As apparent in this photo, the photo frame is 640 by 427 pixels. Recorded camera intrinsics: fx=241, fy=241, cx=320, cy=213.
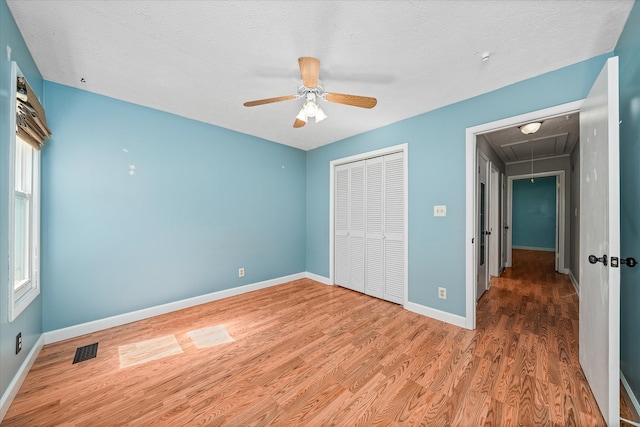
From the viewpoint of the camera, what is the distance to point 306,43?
5.76ft

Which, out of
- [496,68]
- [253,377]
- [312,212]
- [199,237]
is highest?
[496,68]

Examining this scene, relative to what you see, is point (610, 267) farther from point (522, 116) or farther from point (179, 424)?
point (179, 424)

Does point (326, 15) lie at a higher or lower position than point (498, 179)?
higher

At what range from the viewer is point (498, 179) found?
15.7ft

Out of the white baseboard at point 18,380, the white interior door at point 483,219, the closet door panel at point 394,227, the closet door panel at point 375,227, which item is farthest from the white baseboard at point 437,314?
the white baseboard at point 18,380

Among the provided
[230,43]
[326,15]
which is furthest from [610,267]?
[230,43]

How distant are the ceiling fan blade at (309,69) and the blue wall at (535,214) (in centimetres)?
864

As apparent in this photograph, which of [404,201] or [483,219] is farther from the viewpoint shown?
[483,219]

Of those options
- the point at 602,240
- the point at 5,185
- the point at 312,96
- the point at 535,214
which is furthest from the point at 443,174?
the point at 535,214

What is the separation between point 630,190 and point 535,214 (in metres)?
8.13

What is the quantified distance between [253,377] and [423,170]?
2.75 m

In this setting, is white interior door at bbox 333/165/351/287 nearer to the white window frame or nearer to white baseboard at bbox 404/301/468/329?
white baseboard at bbox 404/301/468/329

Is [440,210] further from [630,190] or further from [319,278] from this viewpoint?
[319,278]

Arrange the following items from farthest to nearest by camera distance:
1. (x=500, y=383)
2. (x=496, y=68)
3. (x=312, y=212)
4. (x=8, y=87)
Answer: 1. (x=312, y=212)
2. (x=496, y=68)
3. (x=500, y=383)
4. (x=8, y=87)
